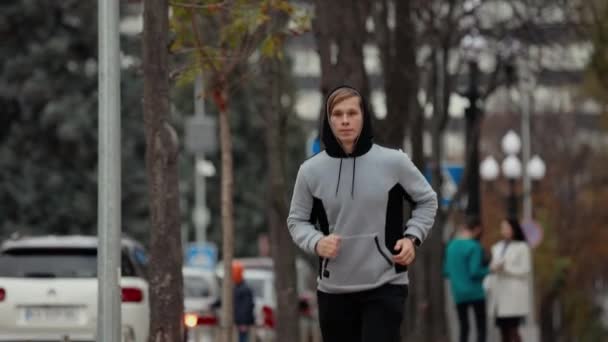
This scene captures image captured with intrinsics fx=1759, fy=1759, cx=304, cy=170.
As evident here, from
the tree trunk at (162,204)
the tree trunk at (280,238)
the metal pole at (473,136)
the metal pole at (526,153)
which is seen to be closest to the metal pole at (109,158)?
the tree trunk at (162,204)

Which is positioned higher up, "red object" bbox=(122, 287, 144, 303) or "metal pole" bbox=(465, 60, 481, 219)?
"metal pole" bbox=(465, 60, 481, 219)

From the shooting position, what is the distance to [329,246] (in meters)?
7.24

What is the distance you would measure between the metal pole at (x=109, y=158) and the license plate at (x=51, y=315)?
595 cm

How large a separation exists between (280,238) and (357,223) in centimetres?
1256

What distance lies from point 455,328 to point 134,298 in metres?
14.5

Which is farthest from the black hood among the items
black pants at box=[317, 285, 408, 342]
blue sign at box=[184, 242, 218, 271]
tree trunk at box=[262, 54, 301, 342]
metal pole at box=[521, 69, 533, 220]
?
metal pole at box=[521, 69, 533, 220]

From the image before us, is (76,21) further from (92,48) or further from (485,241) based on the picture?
(485,241)

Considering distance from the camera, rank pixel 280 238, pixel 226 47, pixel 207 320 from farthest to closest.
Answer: pixel 207 320
pixel 280 238
pixel 226 47

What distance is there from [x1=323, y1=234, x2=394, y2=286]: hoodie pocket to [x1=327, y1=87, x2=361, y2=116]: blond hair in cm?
56

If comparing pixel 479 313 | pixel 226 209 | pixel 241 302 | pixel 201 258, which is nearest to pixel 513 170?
pixel 241 302

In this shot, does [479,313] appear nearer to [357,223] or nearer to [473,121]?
[473,121]

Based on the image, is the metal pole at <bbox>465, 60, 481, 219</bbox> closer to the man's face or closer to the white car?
the white car

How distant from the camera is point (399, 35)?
21125 mm

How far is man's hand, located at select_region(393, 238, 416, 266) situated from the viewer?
730 cm
